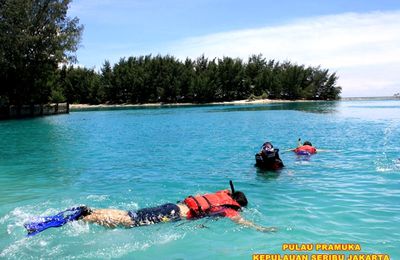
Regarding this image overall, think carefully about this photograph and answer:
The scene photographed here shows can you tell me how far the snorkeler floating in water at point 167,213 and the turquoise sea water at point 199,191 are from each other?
193 millimetres

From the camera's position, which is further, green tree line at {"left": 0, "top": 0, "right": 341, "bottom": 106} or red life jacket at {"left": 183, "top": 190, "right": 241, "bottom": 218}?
green tree line at {"left": 0, "top": 0, "right": 341, "bottom": 106}

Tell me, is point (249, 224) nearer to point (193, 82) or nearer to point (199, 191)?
point (199, 191)

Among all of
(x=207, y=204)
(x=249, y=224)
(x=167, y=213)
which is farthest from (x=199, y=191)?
(x=249, y=224)

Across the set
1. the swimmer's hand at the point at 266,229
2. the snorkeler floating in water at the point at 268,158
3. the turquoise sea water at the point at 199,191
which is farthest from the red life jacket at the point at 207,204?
the snorkeler floating in water at the point at 268,158

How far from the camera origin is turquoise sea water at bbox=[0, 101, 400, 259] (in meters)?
8.05

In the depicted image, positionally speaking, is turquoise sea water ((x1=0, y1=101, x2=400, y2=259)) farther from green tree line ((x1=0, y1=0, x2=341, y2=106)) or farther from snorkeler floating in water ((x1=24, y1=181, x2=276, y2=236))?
green tree line ((x1=0, y1=0, x2=341, y2=106))

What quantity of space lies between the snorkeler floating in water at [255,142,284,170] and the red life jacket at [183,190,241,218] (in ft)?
18.3

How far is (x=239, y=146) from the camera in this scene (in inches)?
911

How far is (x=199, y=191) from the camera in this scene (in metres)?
12.8

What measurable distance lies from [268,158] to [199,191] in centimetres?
338

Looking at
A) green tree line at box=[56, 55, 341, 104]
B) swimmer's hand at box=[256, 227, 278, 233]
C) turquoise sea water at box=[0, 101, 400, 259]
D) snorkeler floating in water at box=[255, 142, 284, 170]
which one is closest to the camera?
turquoise sea water at box=[0, 101, 400, 259]

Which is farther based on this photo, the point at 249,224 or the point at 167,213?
the point at 167,213

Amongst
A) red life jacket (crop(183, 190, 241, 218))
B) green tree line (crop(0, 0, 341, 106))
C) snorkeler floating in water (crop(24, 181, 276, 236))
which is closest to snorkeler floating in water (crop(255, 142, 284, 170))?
snorkeler floating in water (crop(24, 181, 276, 236))

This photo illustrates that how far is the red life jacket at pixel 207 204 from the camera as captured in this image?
911 cm
